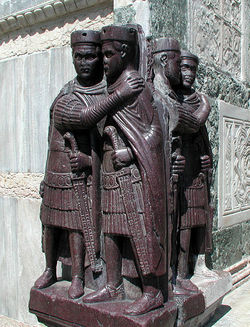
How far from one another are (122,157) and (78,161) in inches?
12.4

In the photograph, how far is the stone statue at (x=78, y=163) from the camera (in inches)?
88.9

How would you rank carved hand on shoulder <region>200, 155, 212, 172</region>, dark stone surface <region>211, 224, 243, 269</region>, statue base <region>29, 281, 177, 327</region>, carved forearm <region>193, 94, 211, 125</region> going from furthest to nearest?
dark stone surface <region>211, 224, 243, 269</region> → carved hand on shoulder <region>200, 155, 212, 172</region> → carved forearm <region>193, 94, 211, 125</region> → statue base <region>29, 281, 177, 327</region>

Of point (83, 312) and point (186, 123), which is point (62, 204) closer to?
point (83, 312)

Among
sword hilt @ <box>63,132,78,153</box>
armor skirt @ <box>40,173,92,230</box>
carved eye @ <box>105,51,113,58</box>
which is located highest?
carved eye @ <box>105,51,113,58</box>

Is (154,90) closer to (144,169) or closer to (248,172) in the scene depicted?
(144,169)

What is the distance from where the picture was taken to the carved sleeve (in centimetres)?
211

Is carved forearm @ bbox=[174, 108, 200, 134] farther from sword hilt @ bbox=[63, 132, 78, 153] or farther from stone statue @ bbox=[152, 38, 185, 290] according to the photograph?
sword hilt @ bbox=[63, 132, 78, 153]

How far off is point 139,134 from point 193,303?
42.2 inches

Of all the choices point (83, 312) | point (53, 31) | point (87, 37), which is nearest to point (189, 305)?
point (83, 312)

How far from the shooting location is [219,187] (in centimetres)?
328

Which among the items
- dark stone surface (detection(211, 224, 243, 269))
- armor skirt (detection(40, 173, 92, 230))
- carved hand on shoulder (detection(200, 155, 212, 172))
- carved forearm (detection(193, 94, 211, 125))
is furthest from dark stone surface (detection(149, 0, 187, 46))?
dark stone surface (detection(211, 224, 243, 269))

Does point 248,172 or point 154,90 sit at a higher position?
point 154,90

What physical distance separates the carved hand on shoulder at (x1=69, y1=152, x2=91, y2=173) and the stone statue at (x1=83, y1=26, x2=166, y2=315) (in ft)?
0.57

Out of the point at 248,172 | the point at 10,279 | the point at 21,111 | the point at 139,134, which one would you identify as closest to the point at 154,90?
the point at 139,134
